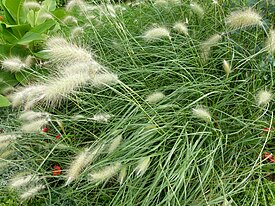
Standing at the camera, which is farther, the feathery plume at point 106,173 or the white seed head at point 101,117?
the white seed head at point 101,117

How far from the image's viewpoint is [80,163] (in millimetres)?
2123

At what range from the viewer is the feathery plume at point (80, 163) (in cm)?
205

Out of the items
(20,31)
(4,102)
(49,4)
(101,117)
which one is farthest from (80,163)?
(49,4)

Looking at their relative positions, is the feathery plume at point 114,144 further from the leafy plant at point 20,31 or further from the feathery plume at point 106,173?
the leafy plant at point 20,31

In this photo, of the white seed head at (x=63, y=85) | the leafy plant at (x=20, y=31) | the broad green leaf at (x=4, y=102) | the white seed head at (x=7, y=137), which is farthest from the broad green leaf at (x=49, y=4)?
the white seed head at (x=63, y=85)

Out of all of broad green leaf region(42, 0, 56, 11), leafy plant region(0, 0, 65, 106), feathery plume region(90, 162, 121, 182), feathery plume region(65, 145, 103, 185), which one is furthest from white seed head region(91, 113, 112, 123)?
broad green leaf region(42, 0, 56, 11)

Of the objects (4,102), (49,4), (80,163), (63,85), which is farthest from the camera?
(49,4)

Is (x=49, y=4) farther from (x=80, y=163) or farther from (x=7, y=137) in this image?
(x=80, y=163)

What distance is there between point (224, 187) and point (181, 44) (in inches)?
45.1

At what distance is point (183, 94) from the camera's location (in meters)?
2.74

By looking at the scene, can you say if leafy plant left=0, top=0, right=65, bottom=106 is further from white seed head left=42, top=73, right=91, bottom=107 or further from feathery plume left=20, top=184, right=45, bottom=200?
white seed head left=42, top=73, right=91, bottom=107

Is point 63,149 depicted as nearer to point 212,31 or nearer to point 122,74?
point 122,74

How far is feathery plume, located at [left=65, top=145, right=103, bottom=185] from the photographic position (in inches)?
80.9

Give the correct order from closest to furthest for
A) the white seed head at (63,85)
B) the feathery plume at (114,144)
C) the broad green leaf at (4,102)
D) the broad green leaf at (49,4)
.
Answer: the white seed head at (63,85) < the feathery plume at (114,144) < the broad green leaf at (4,102) < the broad green leaf at (49,4)
